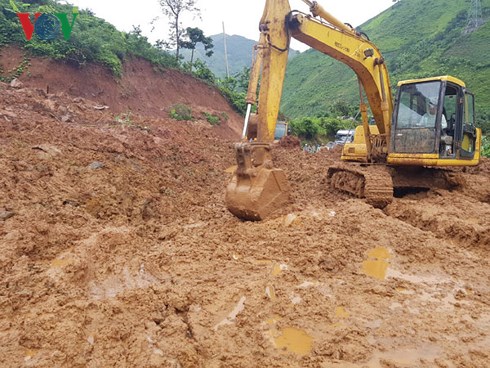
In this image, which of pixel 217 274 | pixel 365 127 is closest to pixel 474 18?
pixel 365 127

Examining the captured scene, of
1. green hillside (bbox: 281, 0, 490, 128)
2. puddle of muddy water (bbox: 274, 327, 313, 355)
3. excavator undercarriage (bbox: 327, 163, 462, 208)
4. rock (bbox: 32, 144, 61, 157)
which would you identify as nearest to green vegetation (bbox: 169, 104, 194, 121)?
rock (bbox: 32, 144, 61, 157)

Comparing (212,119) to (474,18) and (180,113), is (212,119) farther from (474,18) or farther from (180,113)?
(474,18)

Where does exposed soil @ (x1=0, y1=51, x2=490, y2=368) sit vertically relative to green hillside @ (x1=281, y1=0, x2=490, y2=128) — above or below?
below

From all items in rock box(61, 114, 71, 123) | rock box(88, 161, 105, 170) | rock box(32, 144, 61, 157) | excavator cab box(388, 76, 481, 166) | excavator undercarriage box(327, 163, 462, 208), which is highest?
excavator cab box(388, 76, 481, 166)

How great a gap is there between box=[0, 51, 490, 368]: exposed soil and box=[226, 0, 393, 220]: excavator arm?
0.97 ft

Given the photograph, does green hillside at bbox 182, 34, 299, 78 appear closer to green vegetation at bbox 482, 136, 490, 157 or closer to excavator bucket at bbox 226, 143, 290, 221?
green vegetation at bbox 482, 136, 490, 157

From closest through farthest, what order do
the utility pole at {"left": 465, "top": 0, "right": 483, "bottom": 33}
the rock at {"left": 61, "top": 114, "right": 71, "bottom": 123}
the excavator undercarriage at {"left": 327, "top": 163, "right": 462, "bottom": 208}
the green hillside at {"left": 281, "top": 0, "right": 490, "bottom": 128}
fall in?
the excavator undercarriage at {"left": 327, "top": 163, "right": 462, "bottom": 208}, the rock at {"left": 61, "top": 114, "right": 71, "bottom": 123}, the green hillside at {"left": 281, "top": 0, "right": 490, "bottom": 128}, the utility pole at {"left": 465, "top": 0, "right": 483, "bottom": 33}

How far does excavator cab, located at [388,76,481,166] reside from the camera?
7066 millimetres

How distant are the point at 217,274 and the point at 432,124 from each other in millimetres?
4897

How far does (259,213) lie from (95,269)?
2.11 metres

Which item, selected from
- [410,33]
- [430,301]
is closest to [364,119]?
[430,301]

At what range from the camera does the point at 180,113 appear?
17.4m

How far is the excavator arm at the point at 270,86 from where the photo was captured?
5.47m

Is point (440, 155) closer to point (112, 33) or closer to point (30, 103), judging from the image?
point (30, 103)
